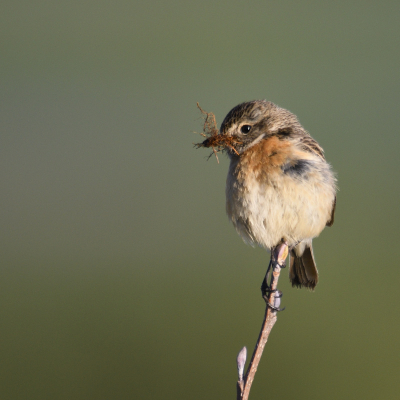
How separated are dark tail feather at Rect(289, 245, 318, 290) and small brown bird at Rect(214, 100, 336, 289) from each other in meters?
0.53

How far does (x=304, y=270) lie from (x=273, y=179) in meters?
1.30

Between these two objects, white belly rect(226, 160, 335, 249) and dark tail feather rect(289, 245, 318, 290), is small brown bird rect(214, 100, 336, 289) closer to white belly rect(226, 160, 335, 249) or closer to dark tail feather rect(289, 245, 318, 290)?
white belly rect(226, 160, 335, 249)

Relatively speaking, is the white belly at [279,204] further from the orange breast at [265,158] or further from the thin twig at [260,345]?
the thin twig at [260,345]

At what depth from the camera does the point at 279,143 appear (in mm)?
4062

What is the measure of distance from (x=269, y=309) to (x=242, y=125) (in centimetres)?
175

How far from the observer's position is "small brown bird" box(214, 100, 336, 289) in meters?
3.87

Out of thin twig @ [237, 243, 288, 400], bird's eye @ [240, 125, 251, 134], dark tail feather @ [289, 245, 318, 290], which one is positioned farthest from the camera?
dark tail feather @ [289, 245, 318, 290]

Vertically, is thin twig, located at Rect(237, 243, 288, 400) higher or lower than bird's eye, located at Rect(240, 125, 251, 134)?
lower

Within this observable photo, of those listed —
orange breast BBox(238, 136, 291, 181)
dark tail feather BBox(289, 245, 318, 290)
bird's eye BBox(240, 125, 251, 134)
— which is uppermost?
bird's eye BBox(240, 125, 251, 134)

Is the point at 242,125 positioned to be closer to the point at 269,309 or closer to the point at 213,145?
the point at 213,145

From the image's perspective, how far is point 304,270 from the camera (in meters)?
4.77

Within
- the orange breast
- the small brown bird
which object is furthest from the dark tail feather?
the orange breast

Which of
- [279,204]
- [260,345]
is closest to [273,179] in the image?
[279,204]

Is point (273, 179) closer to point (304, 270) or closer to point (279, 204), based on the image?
point (279, 204)
